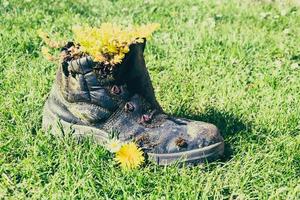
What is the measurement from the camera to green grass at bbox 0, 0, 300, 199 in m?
2.35

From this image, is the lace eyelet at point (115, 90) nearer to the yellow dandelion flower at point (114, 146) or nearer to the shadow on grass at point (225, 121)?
the yellow dandelion flower at point (114, 146)

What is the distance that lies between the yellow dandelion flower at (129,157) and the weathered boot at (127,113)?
0.09 metres

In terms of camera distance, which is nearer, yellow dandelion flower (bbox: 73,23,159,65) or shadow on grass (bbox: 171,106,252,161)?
yellow dandelion flower (bbox: 73,23,159,65)

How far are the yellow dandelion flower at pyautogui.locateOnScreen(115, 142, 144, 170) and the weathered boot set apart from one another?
3.5 inches

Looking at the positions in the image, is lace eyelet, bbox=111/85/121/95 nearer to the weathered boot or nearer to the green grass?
the weathered boot

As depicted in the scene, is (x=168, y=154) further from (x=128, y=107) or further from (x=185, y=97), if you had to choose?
(x=185, y=97)

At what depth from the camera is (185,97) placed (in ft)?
10.9

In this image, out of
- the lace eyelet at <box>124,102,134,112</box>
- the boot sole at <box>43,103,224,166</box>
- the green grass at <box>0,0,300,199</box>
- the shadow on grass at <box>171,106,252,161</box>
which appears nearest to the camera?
the green grass at <box>0,0,300,199</box>

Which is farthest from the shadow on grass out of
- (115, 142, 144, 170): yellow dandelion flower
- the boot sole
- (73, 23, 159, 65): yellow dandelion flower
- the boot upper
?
(73, 23, 159, 65): yellow dandelion flower

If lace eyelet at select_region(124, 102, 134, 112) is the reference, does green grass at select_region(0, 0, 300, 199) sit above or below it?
below

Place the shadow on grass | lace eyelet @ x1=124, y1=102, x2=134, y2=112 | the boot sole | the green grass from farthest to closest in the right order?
1. the shadow on grass
2. lace eyelet @ x1=124, y1=102, x2=134, y2=112
3. the boot sole
4. the green grass

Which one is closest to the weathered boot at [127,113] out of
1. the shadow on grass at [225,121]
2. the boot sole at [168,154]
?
the boot sole at [168,154]

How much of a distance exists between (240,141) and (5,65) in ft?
6.21

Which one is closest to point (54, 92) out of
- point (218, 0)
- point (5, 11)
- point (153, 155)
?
point (153, 155)
